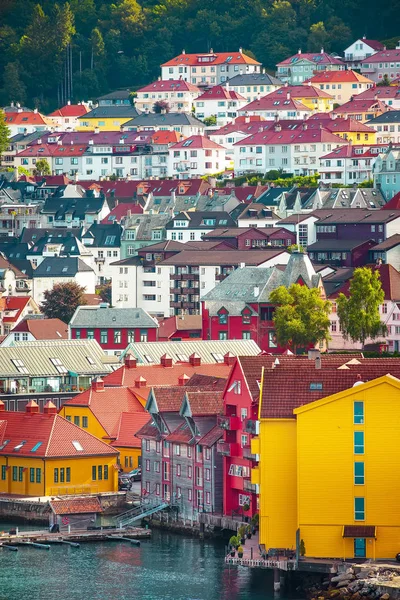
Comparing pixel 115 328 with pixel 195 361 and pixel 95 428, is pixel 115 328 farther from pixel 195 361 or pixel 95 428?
pixel 95 428

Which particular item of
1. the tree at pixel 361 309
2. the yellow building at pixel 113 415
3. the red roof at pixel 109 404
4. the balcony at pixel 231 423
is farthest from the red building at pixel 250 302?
the balcony at pixel 231 423

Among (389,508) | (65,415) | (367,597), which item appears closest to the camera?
(367,597)

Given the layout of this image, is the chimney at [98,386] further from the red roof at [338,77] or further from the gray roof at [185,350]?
the red roof at [338,77]

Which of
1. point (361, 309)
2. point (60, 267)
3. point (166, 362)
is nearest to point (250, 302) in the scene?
point (361, 309)

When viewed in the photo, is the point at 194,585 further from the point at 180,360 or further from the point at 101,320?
the point at 101,320

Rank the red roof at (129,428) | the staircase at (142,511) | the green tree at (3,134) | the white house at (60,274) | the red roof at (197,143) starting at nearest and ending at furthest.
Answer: the staircase at (142,511) < the red roof at (129,428) < the white house at (60,274) < the red roof at (197,143) < the green tree at (3,134)

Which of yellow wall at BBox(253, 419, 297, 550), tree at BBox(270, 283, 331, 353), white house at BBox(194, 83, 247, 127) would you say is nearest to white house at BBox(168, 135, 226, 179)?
white house at BBox(194, 83, 247, 127)

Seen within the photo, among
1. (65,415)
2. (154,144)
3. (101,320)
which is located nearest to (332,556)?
(65,415)
